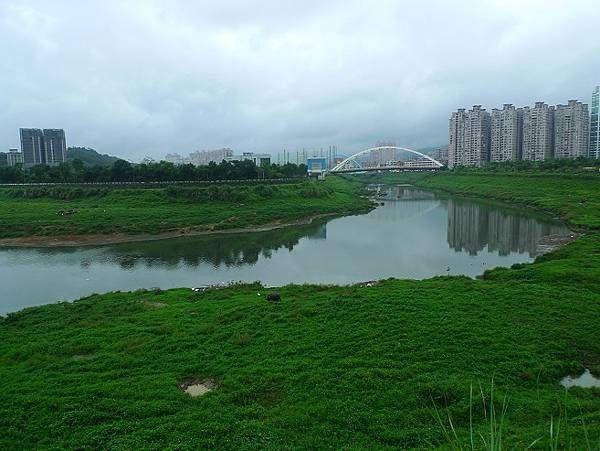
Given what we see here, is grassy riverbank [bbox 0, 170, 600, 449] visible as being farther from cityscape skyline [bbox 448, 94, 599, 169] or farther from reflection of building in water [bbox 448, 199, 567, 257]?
cityscape skyline [bbox 448, 94, 599, 169]

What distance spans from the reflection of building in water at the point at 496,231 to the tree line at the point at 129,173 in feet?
68.1

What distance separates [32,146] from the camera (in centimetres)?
7969

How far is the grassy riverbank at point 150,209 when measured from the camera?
→ 3048cm

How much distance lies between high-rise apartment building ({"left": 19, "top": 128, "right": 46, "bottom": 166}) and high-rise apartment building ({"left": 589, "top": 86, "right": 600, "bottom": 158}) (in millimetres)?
89167

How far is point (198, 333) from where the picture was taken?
1102 centimetres

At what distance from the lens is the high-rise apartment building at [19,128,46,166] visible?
78.6 metres

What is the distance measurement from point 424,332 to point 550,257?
12185 millimetres

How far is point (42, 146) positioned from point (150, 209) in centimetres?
5735

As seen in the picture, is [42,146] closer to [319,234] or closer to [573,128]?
[319,234]

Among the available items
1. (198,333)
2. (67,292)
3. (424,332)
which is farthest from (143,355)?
(67,292)

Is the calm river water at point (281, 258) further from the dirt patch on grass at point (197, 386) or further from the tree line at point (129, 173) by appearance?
the tree line at point (129, 173)

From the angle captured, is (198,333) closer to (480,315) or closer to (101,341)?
(101,341)

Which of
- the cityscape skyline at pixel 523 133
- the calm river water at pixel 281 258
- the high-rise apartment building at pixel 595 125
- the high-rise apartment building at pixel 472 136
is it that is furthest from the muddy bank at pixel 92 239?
the high-rise apartment building at pixel 472 136

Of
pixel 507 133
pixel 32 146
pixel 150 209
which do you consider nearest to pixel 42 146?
pixel 32 146
